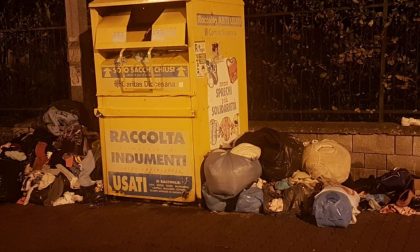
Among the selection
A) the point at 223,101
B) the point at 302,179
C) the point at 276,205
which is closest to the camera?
the point at 276,205

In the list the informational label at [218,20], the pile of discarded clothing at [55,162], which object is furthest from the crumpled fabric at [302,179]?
the pile of discarded clothing at [55,162]

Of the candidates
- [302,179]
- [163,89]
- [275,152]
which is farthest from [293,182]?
[163,89]

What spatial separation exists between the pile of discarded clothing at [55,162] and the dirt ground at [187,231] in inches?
13.8

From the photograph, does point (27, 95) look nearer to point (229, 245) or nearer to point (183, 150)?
point (183, 150)

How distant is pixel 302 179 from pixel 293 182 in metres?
0.10

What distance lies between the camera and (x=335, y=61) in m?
6.94

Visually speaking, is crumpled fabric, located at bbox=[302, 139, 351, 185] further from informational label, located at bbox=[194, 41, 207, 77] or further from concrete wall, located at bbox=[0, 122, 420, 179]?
informational label, located at bbox=[194, 41, 207, 77]

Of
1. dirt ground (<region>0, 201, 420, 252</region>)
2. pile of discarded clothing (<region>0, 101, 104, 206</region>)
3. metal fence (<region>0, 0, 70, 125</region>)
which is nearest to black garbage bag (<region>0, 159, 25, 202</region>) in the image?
pile of discarded clothing (<region>0, 101, 104, 206</region>)

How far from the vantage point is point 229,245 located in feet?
15.7

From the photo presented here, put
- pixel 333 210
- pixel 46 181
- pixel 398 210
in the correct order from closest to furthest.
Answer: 1. pixel 333 210
2. pixel 398 210
3. pixel 46 181

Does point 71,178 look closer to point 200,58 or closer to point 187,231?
point 187,231

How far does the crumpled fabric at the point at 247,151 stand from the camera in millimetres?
5574

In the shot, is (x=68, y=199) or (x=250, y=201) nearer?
(x=250, y=201)

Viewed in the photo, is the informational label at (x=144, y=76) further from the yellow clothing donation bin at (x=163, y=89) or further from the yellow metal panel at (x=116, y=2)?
the yellow metal panel at (x=116, y=2)
